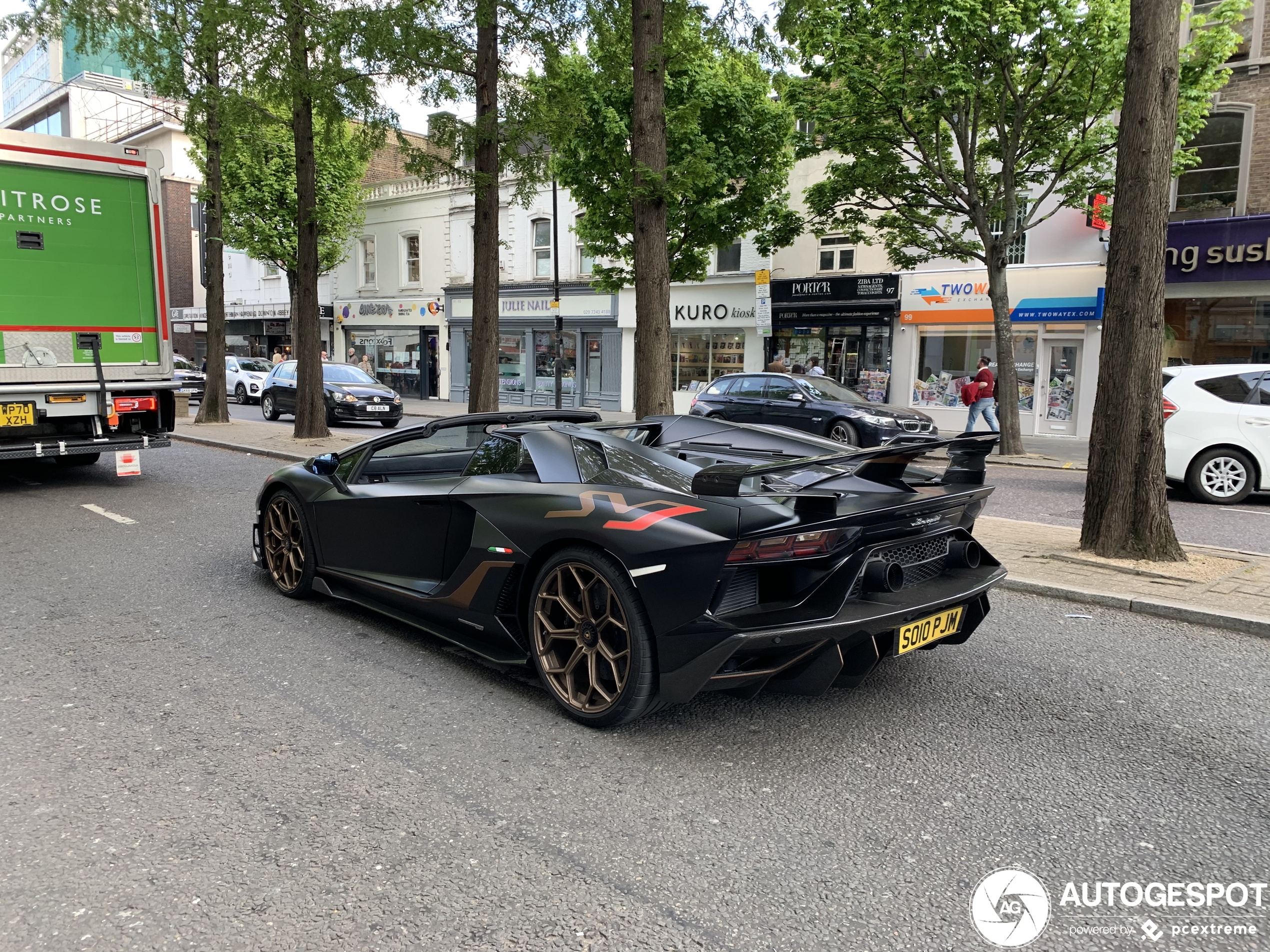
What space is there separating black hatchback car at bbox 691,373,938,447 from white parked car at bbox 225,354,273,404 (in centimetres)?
1857

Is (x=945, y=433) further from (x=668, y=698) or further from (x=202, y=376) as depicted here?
(x=202, y=376)

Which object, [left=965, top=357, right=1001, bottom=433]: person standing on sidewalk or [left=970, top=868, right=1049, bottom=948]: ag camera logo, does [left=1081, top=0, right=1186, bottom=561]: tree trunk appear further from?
[left=965, top=357, right=1001, bottom=433]: person standing on sidewalk

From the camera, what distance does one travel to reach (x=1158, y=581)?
6.27 metres

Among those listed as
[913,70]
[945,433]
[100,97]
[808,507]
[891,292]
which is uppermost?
[100,97]

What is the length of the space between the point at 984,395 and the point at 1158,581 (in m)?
12.3

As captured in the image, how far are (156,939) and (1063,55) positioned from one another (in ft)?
56.9

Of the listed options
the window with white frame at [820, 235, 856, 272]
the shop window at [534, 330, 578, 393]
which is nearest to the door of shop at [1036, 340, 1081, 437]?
the window with white frame at [820, 235, 856, 272]

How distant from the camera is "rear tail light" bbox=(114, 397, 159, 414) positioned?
32.6ft

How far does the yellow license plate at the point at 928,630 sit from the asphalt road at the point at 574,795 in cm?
38

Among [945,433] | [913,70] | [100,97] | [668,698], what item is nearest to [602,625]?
[668,698]

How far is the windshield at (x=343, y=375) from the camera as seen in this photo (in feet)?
70.5

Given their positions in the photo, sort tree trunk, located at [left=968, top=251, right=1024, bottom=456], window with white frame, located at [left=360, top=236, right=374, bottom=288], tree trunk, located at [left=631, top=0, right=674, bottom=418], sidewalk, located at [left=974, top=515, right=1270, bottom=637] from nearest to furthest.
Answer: sidewalk, located at [left=974, top=515, right=1270, bottom=637] < tree trunk, located at [left=631, top=0, right=674, bottom=418] < tree trunk, located at [left=968, top=251, right=1024, bottom=456] < window with white frame, located at [left=360, top=236, right=374, bottom=288]

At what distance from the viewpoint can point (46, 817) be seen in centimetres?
307

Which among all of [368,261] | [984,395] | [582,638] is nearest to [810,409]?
[984,395]
